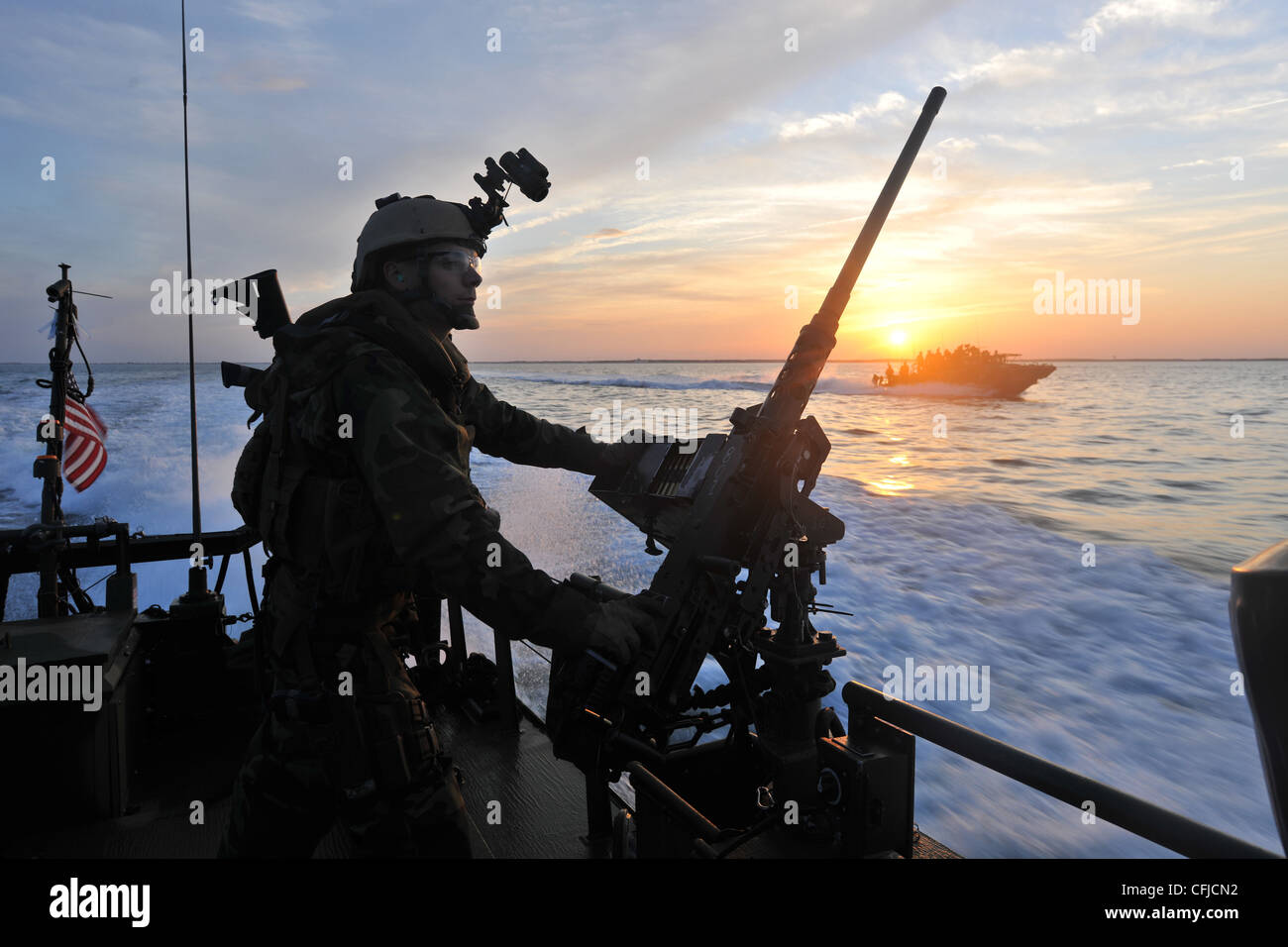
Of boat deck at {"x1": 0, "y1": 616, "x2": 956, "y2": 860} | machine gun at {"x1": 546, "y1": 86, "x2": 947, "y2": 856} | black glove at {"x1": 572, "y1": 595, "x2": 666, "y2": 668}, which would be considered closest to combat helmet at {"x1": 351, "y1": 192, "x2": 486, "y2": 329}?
black glove at {"x1": 572, "y1": 595, "x2": 666, "y2": 668}

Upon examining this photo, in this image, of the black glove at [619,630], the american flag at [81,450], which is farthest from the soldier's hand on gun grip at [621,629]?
the american flag at [81,450]

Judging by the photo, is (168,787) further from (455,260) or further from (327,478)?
(455,260)

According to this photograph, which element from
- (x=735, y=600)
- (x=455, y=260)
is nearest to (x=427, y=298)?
(x=455, y=260)

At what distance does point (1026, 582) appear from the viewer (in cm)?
1210

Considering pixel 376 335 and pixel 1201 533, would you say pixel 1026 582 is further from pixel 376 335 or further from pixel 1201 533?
pixel 376 335

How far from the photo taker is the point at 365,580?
2.23 m

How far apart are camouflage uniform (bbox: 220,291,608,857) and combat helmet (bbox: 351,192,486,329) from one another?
0.64 ft

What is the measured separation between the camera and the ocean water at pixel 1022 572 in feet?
24.0

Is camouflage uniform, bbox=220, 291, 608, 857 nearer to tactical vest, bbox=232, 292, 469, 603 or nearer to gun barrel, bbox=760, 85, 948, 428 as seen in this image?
tactical vest, bbox=232, 292, 469, 603

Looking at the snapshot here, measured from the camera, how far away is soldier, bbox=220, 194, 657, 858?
6.57 ft

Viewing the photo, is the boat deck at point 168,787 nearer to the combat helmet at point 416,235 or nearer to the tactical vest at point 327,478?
the tactical vest at point 327,478

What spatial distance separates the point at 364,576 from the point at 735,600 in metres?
1.50
